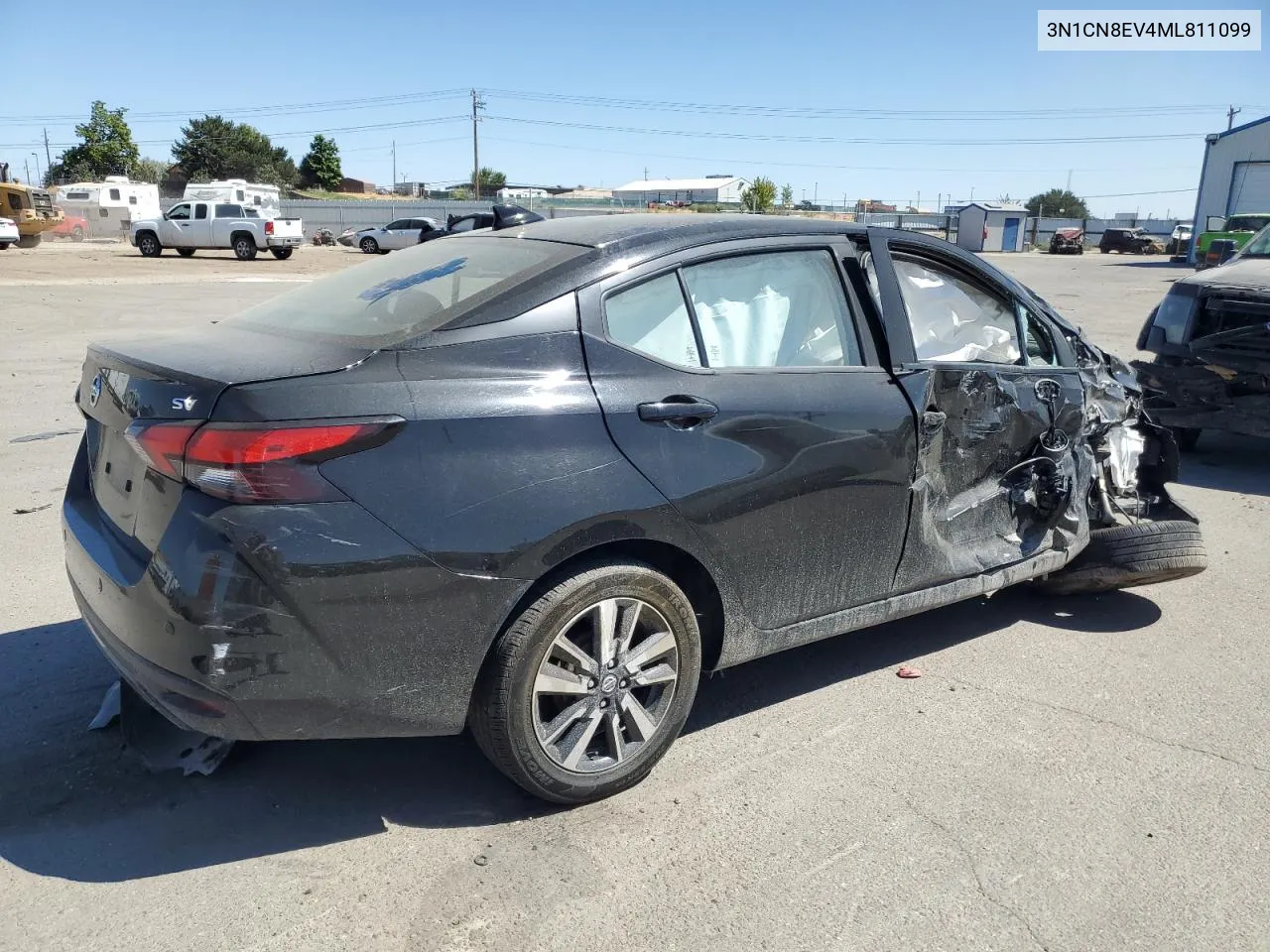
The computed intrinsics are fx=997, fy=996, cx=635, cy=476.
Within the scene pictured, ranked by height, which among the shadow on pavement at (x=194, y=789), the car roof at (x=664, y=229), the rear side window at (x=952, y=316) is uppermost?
the car roof at (x=664, y=229)

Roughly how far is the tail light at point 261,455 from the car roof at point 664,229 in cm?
112

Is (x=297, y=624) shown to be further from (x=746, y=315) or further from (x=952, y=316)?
(x=952, y=316)

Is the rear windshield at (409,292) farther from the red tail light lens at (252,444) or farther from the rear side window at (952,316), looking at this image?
the rear side window at (952,316)

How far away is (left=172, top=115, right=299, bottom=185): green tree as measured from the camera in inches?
3228

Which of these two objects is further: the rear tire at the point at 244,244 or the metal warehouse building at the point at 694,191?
the metal warehouse building at the point at 694,191

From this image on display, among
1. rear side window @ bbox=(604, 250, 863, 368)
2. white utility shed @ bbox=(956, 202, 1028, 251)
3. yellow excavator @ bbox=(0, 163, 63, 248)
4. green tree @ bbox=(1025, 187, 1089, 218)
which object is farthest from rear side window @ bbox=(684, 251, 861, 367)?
green tree @ bbox=(1025, 187, 1089, 218)

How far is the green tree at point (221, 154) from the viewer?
269ft

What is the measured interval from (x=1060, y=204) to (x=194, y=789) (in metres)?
113

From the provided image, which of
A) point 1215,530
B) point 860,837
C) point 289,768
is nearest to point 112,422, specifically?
point 289,768

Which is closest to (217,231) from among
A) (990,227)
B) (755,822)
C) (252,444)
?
(252,444)

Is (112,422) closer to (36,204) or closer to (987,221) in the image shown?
(36,204)

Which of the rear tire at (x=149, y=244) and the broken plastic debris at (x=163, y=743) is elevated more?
the rear tire at (x=149, y=244)

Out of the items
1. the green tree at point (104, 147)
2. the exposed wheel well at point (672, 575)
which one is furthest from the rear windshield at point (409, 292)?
the green tree at point (104, 147)

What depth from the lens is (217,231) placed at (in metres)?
34.4
